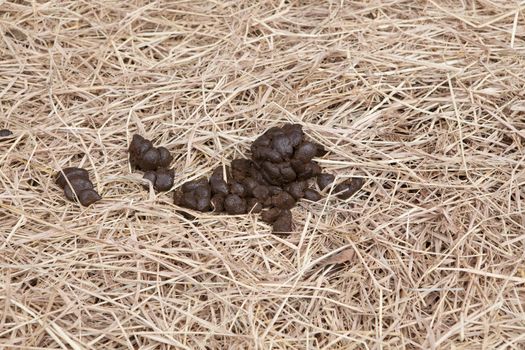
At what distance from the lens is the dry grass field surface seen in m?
3.04

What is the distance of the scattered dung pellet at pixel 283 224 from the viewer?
11.1 feet

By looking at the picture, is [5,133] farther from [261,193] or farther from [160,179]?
[261,193]

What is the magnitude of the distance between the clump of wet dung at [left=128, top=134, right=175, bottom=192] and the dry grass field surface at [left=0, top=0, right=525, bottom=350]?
0.22 feet

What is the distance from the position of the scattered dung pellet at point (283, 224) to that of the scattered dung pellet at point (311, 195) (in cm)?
19

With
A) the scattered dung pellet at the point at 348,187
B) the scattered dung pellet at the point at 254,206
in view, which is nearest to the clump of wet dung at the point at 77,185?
the scattered dung pellet at the point at 254,206

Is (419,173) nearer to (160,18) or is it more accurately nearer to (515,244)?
(515,244)

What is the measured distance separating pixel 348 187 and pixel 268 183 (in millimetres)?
414

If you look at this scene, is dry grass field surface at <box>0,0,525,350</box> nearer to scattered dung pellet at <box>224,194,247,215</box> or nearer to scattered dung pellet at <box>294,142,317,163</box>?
scattered dung pellet at <box>224,194,247,215</box>

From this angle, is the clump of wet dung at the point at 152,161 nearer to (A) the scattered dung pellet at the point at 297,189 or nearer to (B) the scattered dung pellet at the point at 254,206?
(B) the scattered dung pellet at the point at 254,206

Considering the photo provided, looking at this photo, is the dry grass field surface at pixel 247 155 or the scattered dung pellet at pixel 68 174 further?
the scattered dung pellet at pixel 68 174

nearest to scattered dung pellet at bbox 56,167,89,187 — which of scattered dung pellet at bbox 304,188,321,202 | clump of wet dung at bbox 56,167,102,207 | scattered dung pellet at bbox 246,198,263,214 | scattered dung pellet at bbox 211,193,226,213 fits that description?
clump of wet dung at bbox 56,167,102,207

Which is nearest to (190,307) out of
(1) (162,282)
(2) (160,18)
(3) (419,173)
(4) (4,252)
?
(1) (162,282)

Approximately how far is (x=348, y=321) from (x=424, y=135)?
122 cm

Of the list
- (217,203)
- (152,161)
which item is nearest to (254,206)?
(217,203)
